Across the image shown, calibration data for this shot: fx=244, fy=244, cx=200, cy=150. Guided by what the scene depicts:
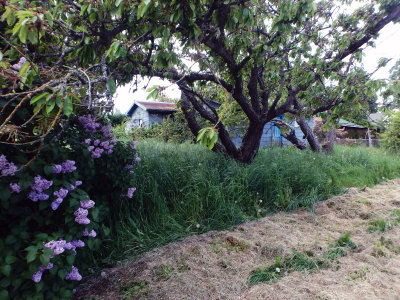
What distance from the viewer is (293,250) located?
109 inches

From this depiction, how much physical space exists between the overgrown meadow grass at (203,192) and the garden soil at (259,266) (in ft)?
0.86

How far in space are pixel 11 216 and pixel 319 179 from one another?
4.80 meters

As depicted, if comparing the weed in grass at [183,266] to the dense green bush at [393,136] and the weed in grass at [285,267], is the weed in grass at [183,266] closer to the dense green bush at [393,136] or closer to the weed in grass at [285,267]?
the weed in grass at [285,267]

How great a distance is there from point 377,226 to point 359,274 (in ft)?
4.83

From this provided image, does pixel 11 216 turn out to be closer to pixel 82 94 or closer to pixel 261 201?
pixel 82 94

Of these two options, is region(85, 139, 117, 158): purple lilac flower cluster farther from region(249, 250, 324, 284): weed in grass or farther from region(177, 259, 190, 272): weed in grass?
region(249, 250, 324, 284): weed in grass

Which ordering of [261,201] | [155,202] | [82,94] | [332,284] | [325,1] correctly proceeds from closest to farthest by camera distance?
[82,94]
[332,284]
[155,202]
[261,201]
[325,1]

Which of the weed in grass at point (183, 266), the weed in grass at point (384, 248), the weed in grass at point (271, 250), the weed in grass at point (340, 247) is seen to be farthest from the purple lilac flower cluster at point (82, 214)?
the weed in grass at point (384, 248)

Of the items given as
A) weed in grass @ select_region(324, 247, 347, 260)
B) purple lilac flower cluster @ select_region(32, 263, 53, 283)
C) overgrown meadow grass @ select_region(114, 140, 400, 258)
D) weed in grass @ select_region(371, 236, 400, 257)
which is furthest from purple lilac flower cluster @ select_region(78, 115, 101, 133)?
weed in grass @ select_region(371, 236, 400, 257)

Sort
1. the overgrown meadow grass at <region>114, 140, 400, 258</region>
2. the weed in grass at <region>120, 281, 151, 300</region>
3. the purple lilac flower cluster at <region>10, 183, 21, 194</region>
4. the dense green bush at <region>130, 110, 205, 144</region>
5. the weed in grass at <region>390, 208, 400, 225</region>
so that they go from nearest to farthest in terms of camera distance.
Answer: the purple lilac flower cluster at <region>10, 183, 21, 194</region>, the weed in grass at <region>120, 281, 151, 300</region>, the overgrown meadow grass at <region>114, 140, 400, 258</region>, the weed in grass at <region>390, 208, 400, 225</region>, the dense green bush at <region>130, 110, 205, 144</region>

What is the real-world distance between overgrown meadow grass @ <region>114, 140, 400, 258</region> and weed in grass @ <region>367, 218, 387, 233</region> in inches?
35.8

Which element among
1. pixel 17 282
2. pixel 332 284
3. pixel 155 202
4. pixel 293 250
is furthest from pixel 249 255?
pixel 17 282

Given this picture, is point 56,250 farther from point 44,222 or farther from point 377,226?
point 377,226

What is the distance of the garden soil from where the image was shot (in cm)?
213
